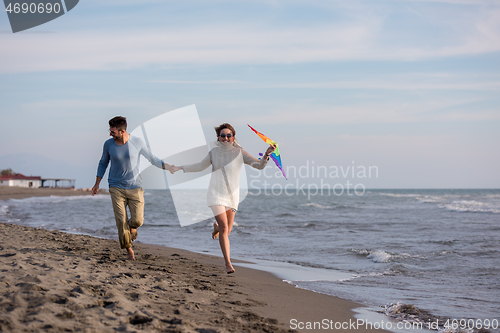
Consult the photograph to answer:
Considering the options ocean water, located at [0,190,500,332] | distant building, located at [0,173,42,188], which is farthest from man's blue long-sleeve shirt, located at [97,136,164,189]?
distant building, located at [0,173,42,188]

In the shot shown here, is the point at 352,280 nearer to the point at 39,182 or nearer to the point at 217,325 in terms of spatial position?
the point at 217,325

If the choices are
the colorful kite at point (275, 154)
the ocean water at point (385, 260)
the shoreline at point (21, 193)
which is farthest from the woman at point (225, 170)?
the shoreline at point (21, 193)

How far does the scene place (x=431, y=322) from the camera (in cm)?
439

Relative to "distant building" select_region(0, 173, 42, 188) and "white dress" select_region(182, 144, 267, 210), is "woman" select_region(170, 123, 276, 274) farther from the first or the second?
"distant building" select_region(0, 173, 42, 188)

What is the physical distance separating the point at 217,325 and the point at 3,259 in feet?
10.2

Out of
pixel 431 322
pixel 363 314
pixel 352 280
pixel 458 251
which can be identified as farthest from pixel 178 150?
pixel 458 251

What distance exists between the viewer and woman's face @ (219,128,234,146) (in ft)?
18.0

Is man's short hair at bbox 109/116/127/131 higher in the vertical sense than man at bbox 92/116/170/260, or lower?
higher

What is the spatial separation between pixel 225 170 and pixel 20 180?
92.1 m

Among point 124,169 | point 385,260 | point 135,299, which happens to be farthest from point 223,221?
point 385,260

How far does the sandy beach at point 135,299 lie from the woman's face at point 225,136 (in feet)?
5.92

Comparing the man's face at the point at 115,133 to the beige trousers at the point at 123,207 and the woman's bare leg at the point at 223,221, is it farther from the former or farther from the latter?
the woman's bare leg at the point at 223,221

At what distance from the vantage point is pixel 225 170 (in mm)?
5520

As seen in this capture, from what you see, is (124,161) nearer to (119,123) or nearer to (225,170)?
(119,123)
